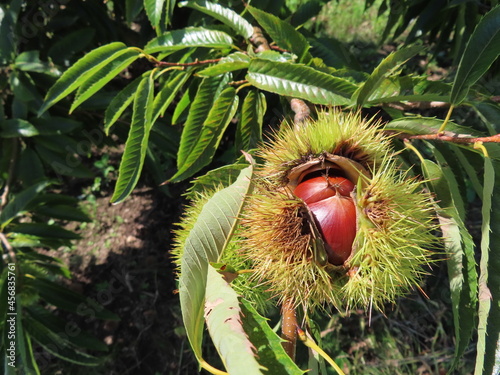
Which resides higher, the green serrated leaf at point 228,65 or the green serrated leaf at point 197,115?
the green serrated leaf at point 228,65

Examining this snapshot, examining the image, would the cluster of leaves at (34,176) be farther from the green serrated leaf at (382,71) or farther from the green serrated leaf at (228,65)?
the green serrated leaf at (382,71)

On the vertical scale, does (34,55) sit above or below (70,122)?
above

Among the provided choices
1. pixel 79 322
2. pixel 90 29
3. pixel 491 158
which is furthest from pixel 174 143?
pixel 491 158

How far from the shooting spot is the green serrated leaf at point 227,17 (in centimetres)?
107

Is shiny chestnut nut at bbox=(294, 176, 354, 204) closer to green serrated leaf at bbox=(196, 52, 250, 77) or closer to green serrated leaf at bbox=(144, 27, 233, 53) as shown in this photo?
green serrated leaf at bbox=(196, 52, 250, 77)

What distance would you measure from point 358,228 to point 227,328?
0.28 m

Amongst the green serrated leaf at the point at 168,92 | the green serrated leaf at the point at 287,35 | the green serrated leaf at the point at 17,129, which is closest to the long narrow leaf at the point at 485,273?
the green serrated leaf at the point at 287,35

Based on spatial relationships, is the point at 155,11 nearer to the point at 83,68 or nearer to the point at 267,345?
the point at 83,68

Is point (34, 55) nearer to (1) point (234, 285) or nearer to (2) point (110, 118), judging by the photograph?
(2) point (110, 118)

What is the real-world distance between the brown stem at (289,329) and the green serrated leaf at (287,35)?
1.89 feet

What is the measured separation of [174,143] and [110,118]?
0.64 metres

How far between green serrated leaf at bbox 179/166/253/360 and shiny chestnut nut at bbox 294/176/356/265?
125mm

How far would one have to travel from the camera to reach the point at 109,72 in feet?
3.55

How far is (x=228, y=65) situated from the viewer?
95 cm
